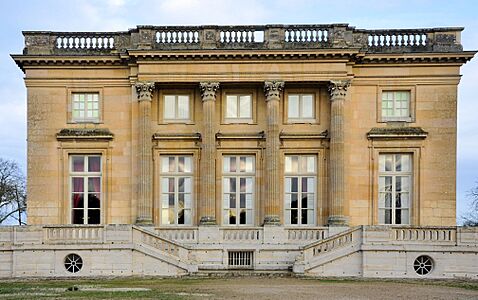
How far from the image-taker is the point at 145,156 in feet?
104

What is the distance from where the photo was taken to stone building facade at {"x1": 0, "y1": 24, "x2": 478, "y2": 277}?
103 ft

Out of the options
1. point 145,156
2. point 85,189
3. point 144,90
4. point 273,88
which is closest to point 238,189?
point 145,156

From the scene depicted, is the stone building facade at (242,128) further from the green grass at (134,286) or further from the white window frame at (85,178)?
the green grass at (134,286)

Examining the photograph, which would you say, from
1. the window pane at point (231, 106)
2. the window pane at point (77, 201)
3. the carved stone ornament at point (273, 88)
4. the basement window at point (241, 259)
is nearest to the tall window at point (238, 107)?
the window pane at point (231, 106)

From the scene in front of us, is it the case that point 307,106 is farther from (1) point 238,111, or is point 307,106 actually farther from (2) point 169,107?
(2) point 169,107

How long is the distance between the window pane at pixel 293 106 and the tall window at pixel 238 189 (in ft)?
8.27

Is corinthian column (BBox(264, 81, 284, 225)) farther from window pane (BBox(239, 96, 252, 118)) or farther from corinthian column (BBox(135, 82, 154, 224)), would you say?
corinthian column (BBox(135, 82, 154, 224))

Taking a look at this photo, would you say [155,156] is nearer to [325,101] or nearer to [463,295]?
[325,101]

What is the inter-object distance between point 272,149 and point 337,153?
2689 millimetres

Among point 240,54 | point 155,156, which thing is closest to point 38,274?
point 155,156

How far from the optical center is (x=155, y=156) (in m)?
32.2

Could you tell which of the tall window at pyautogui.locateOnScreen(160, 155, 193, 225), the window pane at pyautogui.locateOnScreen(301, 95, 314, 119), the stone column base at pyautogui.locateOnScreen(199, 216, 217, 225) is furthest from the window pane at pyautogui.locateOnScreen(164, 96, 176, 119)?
the window pane at pyautogui.locateOnScreen(301, 95, 314, 119)

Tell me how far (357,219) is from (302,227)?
270 cm

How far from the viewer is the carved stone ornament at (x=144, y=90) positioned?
31.6 meters
